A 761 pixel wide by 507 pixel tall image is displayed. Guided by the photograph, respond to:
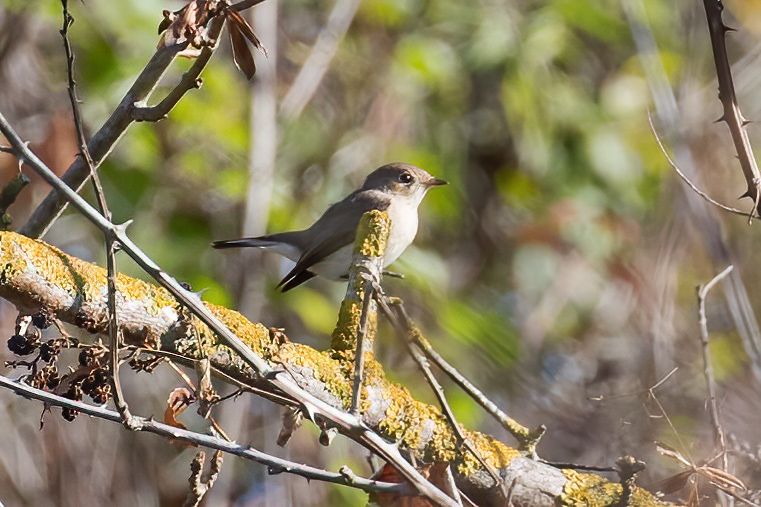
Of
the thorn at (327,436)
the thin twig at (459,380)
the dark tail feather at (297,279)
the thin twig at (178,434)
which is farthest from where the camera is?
the dark tail feather at (297,279)

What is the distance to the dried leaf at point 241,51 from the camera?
6.84 ft

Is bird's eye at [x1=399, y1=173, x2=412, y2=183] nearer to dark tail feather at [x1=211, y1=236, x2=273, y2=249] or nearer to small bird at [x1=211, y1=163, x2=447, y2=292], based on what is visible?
small bird at [x1=211, y1=163, x2=447, y2=292]

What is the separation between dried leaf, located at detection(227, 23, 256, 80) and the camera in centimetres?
208

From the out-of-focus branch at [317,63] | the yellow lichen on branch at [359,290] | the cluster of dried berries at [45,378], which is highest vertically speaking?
the out-of-focus branch at [317,63]

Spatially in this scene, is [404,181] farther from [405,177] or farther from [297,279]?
[297,279]

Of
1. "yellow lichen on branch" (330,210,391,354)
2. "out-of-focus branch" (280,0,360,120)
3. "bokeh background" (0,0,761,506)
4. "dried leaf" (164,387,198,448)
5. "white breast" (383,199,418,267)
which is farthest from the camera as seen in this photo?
"out-of-focus branch" (280,0,360,120)

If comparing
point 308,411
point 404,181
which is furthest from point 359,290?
point 404,181

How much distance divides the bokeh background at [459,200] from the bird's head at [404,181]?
0.49 metres

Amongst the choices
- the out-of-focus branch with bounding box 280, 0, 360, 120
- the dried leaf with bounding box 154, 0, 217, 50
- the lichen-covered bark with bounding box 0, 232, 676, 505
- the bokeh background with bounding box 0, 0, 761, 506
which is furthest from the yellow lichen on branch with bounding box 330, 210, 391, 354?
the out-of-focus branch with bounding box 280, 0, 360, 120

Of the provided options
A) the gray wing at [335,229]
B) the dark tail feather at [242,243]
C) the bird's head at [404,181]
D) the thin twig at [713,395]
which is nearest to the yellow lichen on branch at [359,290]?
the thin twig at [713,395]

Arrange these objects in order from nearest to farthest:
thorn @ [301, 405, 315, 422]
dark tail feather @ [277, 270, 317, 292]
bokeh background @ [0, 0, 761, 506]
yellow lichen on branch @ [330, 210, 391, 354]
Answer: thorn @ [301, 405, 315, 422] → yellow lichen on branch @ [330, 210, 391, 354] → bokeh background @ [0, 0, 761, 506] → dark tail feather @ [277, 270, 317, 292]

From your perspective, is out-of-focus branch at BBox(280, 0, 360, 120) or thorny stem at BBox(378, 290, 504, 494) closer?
thorny stem at BBox(378, 290, 504, 494)

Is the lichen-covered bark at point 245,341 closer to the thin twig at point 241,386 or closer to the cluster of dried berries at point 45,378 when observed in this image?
the thin twig at point 241,386

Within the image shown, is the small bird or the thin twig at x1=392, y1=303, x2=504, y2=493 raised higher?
the small bird
